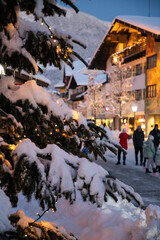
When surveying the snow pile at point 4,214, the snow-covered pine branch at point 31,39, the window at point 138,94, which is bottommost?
the snow pile at point 4,214

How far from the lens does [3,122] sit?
7.40 feet

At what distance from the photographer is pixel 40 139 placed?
248 cm

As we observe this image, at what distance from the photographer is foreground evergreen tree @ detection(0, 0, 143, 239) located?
1918 millimetres

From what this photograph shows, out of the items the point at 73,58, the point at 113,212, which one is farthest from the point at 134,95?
the point at 73,58

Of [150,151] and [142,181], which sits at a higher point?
[150,151]

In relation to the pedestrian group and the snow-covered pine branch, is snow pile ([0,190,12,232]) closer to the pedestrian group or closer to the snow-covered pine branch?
the snow-covered pine branch

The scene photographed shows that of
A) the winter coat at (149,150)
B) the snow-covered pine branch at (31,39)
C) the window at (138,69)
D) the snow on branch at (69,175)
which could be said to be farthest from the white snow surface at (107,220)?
the window at (138,69)

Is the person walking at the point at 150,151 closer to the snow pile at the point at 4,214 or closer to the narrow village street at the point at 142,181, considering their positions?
the narrow village street at the point at 142,181

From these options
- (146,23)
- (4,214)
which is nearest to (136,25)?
(146,23)

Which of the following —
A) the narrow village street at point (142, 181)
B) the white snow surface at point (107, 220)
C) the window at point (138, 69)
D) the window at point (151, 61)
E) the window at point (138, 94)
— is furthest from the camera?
the window at point (138, 94)

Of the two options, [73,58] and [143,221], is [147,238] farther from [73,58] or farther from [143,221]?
[73,58]

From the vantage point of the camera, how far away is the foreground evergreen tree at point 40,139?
6.29 ft

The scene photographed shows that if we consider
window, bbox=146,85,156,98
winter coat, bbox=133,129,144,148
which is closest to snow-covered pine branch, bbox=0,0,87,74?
winter coat, bbox=133,129,144,148

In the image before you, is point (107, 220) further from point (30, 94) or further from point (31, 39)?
point (31, 39)
